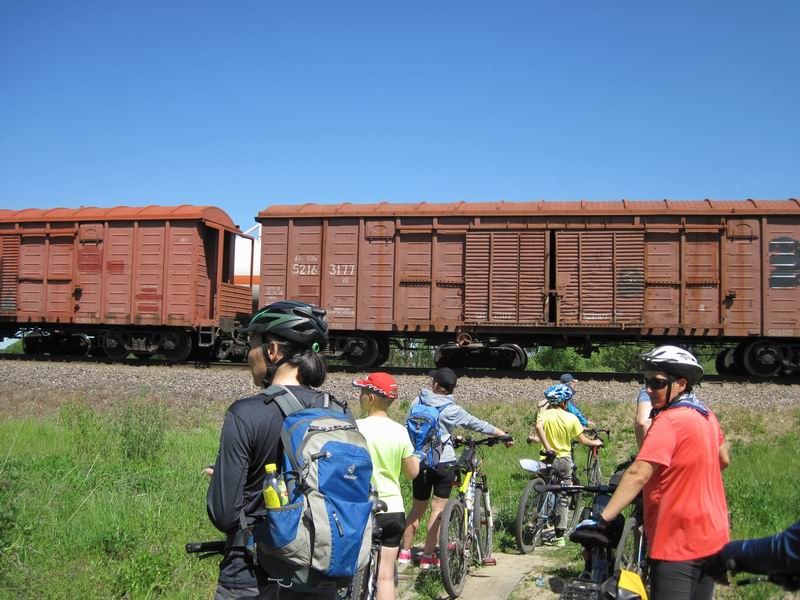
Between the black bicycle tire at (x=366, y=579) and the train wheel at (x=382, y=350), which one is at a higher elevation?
the train wheel at (x=382, y=350)

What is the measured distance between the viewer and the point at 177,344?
61.1ft

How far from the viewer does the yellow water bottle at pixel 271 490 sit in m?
A: 2.27

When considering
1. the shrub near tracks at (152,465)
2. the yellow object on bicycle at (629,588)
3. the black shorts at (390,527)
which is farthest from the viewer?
the shrub near tracks at (152,465)

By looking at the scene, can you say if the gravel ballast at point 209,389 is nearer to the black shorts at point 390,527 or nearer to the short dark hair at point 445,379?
the short dark hair at point 445,379

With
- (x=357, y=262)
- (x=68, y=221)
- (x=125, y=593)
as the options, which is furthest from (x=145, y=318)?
(x=125, y=593)

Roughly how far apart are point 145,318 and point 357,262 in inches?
235

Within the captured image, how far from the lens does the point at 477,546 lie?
6133mm

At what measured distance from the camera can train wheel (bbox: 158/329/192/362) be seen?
18.5 m

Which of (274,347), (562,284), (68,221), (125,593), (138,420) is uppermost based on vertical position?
(68,221)

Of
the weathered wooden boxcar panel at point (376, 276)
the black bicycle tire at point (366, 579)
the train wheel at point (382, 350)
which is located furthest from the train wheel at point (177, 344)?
the black bicycle tire at point (366, 579)

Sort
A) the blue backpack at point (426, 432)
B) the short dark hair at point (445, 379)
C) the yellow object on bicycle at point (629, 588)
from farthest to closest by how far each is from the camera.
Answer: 1. the short dark hair at point (445, 379)
2. the blue backpack at point (426, 432)
3. the yellow object on bicycle at point (629, 588)

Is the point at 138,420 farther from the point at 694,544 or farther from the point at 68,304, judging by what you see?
the point at 68,304

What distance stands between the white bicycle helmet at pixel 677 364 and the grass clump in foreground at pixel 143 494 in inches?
108

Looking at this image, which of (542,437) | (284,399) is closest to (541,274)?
(542,437)
